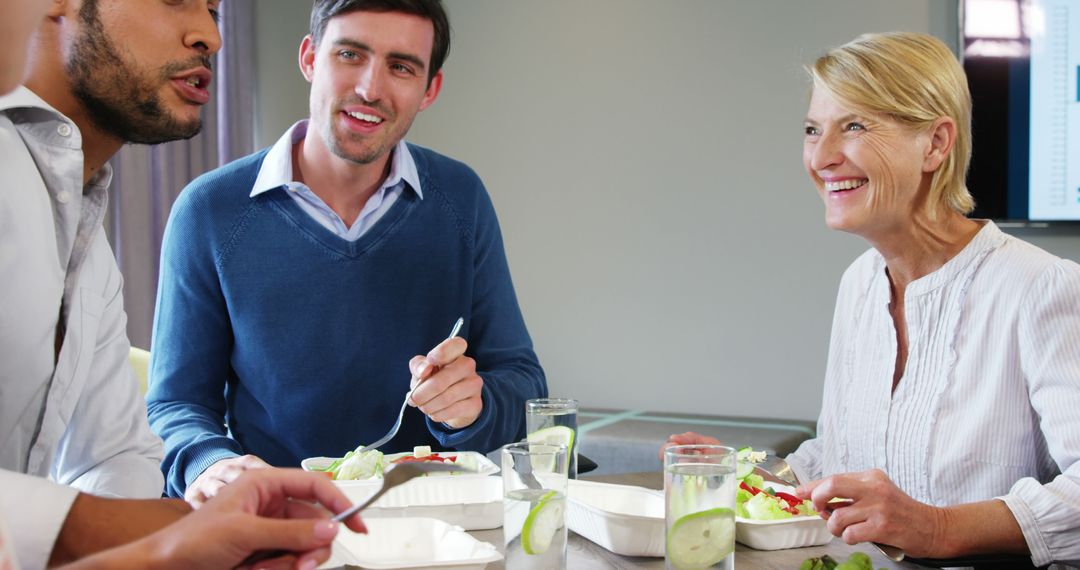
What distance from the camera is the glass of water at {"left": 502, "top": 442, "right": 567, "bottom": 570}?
114cm

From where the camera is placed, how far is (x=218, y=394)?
6.73ft

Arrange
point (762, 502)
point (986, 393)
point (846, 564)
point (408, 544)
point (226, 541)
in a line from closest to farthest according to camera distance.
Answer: point (226, 541), point (846, 564), point (408, 544), point (762, 502), point (986, 393)

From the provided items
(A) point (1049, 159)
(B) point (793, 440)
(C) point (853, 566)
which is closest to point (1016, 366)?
(C) point (853, 566)

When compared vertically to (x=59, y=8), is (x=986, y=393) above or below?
below

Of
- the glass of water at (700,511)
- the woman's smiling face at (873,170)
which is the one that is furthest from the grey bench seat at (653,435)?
the glass of water at (700,511)

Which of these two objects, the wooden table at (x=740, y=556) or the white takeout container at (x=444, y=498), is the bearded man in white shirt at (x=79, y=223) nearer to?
the white takeout container at (x=444, y=498)

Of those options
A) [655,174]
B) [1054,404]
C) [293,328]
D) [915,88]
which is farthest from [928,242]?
[655,174]

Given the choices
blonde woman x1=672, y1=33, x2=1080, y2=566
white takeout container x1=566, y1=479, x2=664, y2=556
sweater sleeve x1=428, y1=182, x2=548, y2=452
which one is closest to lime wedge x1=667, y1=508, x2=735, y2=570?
white takeout container x1=566, y1=479, x2=664, y2=556

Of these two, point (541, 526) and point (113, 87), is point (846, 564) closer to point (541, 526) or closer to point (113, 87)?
point (541, 526)

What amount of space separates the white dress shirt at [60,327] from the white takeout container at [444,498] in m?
0.39

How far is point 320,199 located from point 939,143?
124cm

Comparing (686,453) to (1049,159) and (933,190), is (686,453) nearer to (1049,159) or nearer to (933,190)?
(933,190)

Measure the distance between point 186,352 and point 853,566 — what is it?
137cm

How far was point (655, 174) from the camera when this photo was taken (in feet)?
13.9
